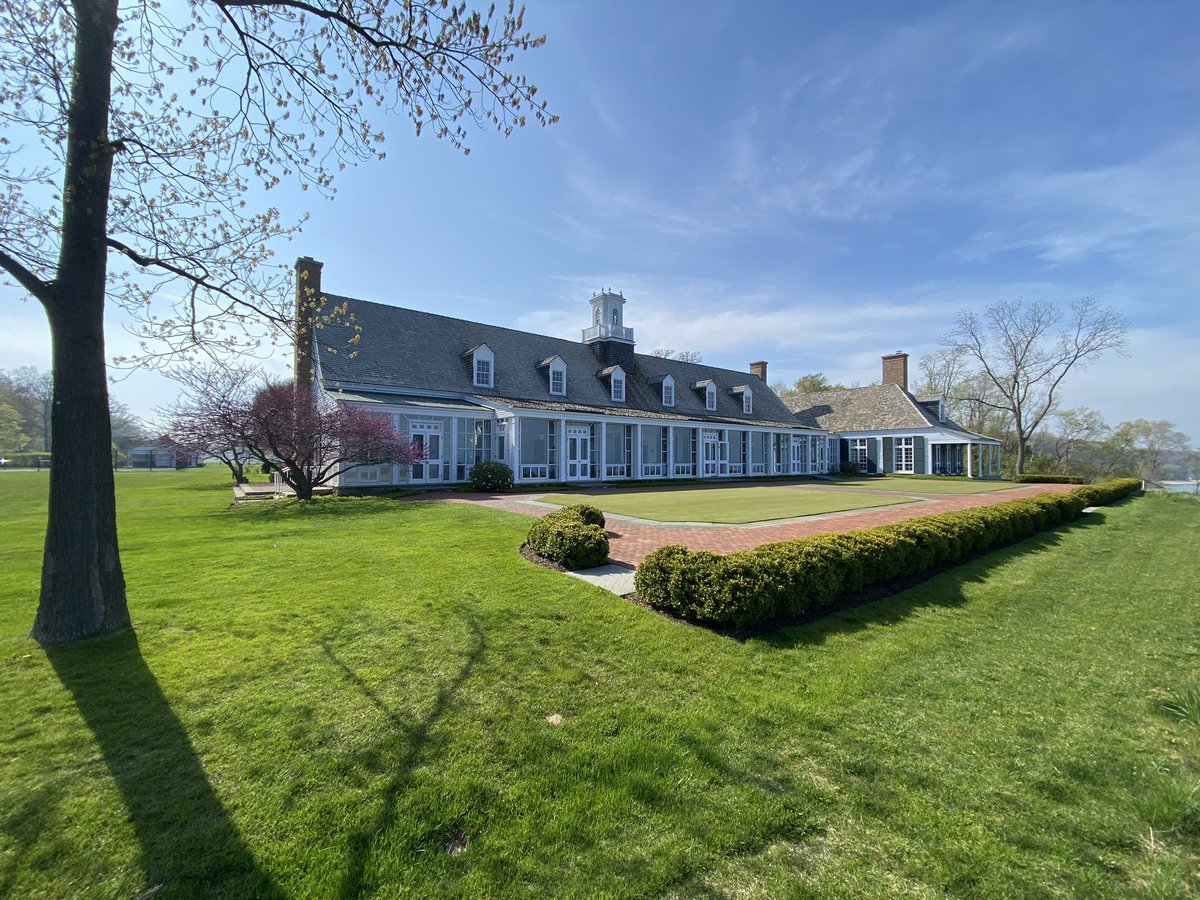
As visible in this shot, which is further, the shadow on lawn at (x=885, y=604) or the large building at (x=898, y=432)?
the large building at (x=898, y=432)

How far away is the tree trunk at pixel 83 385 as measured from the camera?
183 inches

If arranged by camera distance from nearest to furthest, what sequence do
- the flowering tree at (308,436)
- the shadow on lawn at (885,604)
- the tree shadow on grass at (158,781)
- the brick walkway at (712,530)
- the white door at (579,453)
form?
1. the tree shadow on grass at (158,781)
2. the shadow on lawn at (885,604)
3. the brick walkway at (712,530)
4. the flowering tree at (308,436)
5. the white door at (579,453)

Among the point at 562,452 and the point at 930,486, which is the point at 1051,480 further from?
the point at 562,452

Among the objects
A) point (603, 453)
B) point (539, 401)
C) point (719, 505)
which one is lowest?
point (719, 505)

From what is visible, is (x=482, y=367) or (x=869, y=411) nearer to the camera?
(x=482, y=367)

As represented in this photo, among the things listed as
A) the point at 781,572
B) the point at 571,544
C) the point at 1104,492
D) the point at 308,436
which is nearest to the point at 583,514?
the point at 571,544

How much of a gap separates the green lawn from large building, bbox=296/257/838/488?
11793mm

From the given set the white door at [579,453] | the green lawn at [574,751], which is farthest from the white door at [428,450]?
the green lawn at [574,751]

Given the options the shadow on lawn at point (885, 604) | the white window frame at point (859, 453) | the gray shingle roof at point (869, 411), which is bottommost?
the shadow on lawn at point (885, 604)

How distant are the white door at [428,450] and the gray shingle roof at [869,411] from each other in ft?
94.9

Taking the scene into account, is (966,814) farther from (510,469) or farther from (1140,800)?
(510,469)

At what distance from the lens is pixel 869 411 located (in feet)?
126

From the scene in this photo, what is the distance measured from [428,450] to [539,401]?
6.19 metres

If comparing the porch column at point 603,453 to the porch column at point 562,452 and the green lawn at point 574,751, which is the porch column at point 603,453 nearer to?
the porch column at point 562,452
